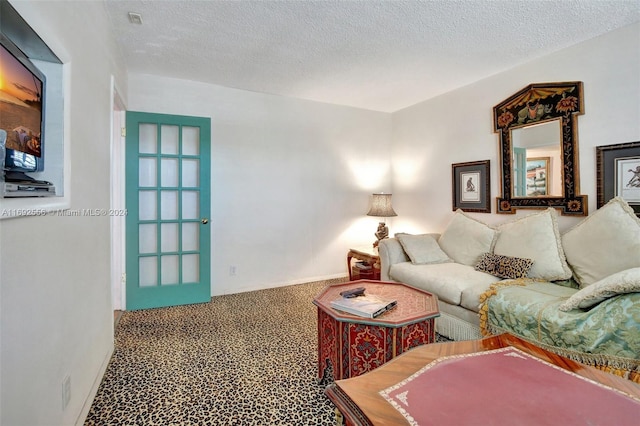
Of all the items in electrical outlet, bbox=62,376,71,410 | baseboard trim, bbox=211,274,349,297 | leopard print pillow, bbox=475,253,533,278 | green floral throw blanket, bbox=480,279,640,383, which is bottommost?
baseboard trim, bbox=211,274,349,297

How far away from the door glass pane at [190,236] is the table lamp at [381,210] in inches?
89.5

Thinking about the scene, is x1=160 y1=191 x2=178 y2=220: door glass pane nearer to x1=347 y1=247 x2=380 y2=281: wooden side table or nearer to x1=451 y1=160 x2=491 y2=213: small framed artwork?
x1=347 y1=247 x2=380 y2=281: wooden side table

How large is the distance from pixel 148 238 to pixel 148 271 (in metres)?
0.36

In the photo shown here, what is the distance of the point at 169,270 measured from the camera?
134 inches

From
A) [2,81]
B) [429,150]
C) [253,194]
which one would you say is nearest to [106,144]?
[2,81]

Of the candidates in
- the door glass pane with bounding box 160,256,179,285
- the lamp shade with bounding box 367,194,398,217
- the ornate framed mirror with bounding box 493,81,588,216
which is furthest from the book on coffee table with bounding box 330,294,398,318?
the lamp shade with bounding box 367,194,398,217

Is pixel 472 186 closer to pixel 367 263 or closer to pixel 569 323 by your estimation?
pixel 367 263

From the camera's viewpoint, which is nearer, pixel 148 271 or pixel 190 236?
pixel 148 271

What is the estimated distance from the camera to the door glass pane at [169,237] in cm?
336

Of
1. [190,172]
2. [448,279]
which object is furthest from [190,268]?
[448,279]

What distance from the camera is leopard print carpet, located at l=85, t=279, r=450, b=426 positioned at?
5.36 feet

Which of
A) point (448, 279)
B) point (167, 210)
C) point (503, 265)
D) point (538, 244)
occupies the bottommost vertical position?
point (448, 279)

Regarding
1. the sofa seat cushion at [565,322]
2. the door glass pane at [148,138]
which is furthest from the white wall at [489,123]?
the door glass pane at [148,138]

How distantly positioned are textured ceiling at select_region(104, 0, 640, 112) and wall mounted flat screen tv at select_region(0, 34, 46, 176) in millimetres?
1449
